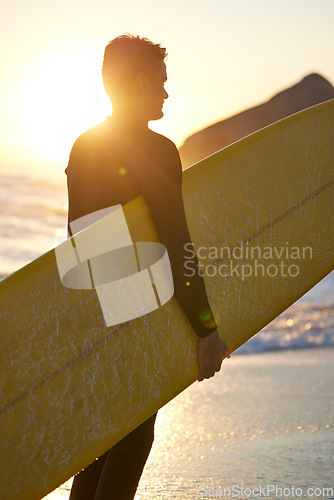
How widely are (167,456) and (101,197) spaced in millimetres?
1503

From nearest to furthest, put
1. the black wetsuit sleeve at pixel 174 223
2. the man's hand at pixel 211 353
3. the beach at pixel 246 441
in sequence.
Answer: the black wetsuit sleeve at pixel 174 223
the man's hand at pixel 211 353
the beach at pixel 246 441

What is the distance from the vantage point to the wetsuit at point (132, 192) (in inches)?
64.6

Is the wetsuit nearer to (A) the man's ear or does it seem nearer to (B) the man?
(B) the man

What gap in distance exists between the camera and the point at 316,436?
118 inches

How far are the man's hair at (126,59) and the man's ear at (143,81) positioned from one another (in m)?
0.01

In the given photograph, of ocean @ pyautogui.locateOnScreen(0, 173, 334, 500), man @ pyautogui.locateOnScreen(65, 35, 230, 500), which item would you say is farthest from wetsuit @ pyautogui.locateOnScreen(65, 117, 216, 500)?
ocean @ pyautogui.locateOnScreen(0, 173, 334, 500)

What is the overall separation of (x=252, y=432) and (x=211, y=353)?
1515 mm

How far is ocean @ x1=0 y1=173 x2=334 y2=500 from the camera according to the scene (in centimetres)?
241

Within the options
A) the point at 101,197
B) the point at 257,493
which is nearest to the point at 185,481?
the point at 257,493

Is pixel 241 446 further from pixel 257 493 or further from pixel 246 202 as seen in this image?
pixel 246 202

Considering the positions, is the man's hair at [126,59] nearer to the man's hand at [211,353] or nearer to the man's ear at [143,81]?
the man's ear at [143,81]

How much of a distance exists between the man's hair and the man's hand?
2.27 ft

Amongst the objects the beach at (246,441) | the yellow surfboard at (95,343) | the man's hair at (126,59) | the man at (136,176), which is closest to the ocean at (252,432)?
the beach at (246,441)

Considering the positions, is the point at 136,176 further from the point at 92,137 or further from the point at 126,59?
the point at 126,59
